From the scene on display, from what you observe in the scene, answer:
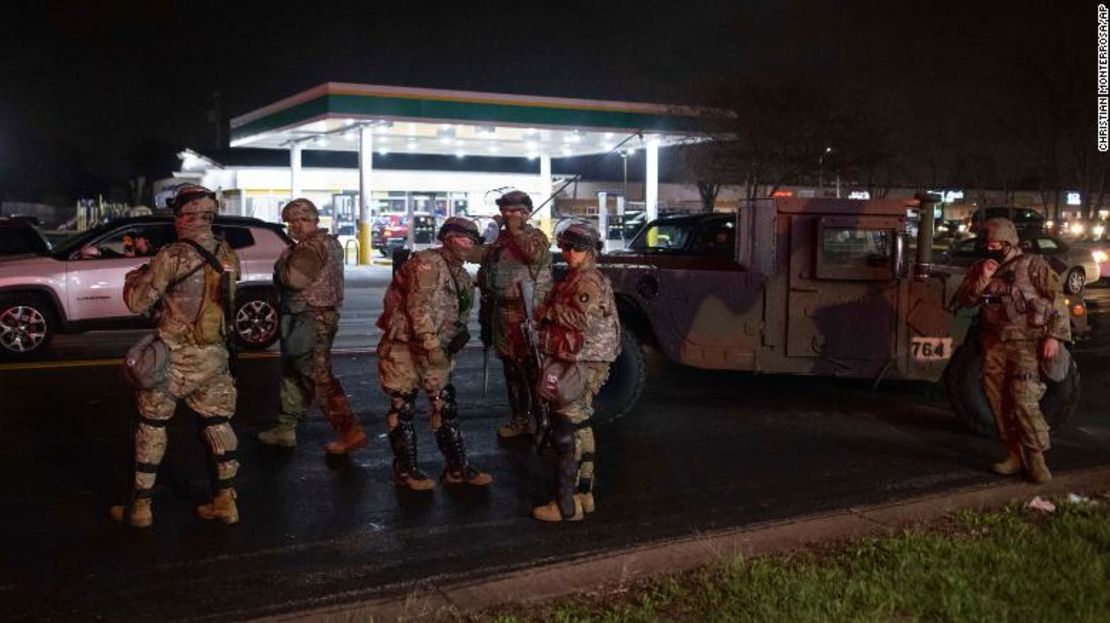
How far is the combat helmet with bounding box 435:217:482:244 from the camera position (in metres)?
6.50

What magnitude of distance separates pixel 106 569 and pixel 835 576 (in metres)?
3.30

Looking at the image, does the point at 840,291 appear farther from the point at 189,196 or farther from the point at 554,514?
the point at 189,196

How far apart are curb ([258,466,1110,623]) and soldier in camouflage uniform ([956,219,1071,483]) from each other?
0.34 meters

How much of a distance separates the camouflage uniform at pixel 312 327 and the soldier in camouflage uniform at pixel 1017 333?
4.07m

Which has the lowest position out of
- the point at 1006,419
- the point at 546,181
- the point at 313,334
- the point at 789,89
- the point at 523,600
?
the point at 523,600

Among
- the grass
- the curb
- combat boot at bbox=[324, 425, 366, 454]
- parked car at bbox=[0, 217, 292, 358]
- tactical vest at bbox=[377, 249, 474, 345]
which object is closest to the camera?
the grass

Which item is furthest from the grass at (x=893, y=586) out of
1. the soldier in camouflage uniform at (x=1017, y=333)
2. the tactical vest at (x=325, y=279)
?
the tactical vest at (x=325, y=279)

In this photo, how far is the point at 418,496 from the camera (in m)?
6.44

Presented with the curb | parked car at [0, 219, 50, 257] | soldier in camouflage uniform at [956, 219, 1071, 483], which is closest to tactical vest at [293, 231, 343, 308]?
the curb

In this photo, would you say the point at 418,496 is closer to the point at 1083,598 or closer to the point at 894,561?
the point at 894,561

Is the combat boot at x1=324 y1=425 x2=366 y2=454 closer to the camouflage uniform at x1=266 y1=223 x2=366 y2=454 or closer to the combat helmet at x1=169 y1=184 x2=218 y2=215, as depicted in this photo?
the camouflage uniform at x1=266 y1=223 x2=366 y2=454

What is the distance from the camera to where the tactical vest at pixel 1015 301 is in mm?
6543

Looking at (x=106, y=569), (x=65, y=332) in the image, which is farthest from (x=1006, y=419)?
(x=65, y=332)

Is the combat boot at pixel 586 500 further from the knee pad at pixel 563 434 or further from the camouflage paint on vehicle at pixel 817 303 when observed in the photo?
the camouflage paint on vehicle at pixel 817 303
